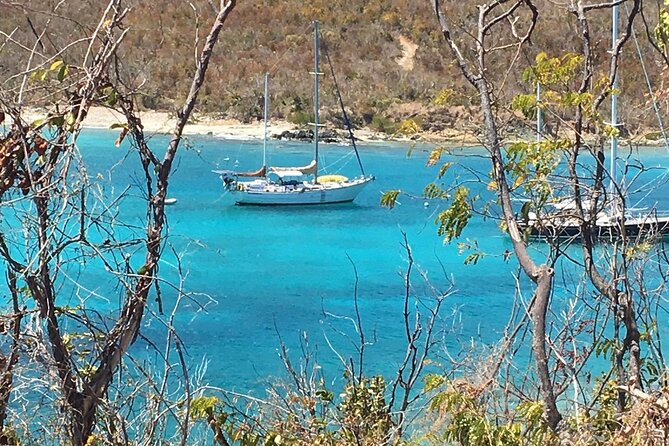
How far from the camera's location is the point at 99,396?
113 inches

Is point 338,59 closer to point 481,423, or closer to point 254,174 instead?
point 254,174

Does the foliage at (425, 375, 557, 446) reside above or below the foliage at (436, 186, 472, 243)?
below

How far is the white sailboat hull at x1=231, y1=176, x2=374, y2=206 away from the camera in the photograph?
30.3m

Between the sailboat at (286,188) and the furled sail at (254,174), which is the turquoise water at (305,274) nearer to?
the sailboat at (286,188)

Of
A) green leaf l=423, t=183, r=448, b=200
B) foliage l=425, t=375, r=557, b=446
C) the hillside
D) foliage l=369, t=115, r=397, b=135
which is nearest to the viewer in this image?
foliage l=425, t=375, r=557, b=446

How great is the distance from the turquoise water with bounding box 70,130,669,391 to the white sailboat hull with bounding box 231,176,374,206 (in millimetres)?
382

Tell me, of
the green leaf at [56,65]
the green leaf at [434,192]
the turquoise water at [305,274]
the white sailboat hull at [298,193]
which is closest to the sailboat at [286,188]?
the white sailboat hull at [298,193]

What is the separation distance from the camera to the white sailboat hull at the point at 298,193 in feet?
99.4

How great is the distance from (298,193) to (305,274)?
37.4ft

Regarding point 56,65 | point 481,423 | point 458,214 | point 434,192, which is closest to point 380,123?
point 434,192

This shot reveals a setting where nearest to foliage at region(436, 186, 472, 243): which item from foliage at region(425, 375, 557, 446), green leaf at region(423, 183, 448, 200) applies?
green leaf at region(423, 183, 448, 200)

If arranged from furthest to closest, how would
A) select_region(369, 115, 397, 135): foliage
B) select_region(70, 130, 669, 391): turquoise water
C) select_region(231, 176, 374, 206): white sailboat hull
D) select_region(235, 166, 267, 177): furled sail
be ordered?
select_region(369, 115, 397, 135): foliage → select_region(235, 166, 267, 177): furled sail → select_region(231, 176, 374, 206): white sailboat hull → select_region(70, 130, 669, 391): turquoise water

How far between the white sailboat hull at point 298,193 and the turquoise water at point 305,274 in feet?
1.25

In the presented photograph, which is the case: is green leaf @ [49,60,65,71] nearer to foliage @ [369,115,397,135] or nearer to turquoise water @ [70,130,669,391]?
turquoise water @ [70,130,669,391]
